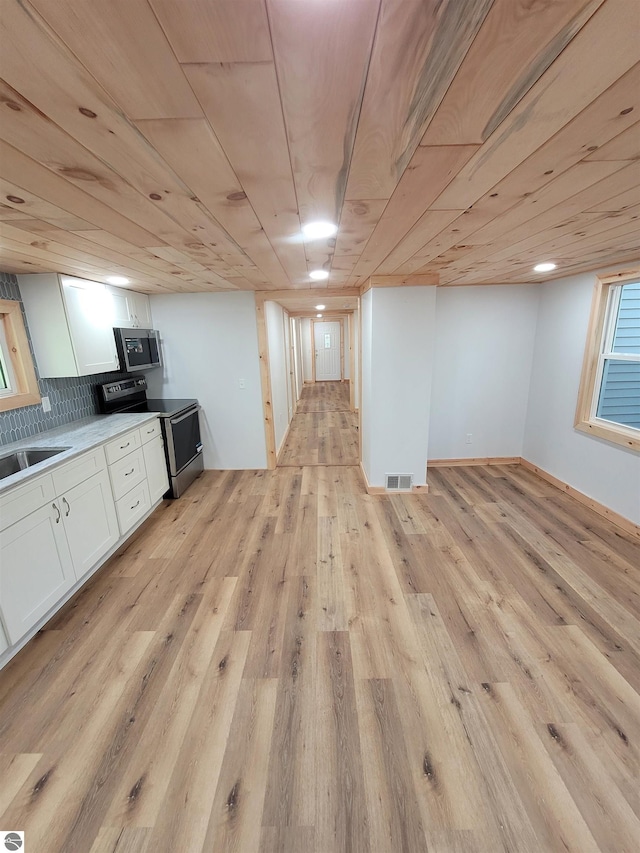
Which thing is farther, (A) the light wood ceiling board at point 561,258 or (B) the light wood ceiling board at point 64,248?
(A) the light wood ceiling board at point 561,258

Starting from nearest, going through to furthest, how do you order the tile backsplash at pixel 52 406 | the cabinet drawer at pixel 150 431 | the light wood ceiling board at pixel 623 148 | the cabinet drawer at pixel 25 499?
the light wood ceiling board at pixel 623 148, the cabinet drawer at pixel 25 499, the tile backsplash at pixel 52 406, the cabinet drawer at pixel 150 431

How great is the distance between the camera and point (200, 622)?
2037 mm

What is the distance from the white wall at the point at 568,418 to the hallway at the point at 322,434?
2.21m

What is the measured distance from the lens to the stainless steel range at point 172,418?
340 cm

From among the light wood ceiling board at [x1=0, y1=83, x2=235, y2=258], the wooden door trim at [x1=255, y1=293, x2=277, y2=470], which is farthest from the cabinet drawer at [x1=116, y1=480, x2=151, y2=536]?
the light wood ceiling board at [x1=0, y1=83, x2=235, y2=258]

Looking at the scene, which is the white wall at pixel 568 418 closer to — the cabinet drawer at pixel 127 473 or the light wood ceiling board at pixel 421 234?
the light wood ceiling board at pixel 421 234

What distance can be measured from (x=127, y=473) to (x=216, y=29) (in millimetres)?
2838

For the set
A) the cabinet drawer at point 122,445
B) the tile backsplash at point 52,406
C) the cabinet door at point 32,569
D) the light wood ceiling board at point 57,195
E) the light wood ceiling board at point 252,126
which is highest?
the light wood ceiling board at point 57,195

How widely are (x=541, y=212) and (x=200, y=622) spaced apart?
9.14ft

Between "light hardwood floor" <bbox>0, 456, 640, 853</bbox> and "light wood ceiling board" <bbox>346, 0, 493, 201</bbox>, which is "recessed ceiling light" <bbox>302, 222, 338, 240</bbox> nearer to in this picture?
"light wood ceiling board" <bbox>346, 0, 493, 201</bbox>

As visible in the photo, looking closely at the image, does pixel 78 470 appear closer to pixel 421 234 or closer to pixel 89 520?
pixel 89 520

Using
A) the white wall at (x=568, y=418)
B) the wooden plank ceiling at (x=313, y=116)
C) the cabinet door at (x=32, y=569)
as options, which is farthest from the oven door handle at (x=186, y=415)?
the white wall at (x=568, y=418)

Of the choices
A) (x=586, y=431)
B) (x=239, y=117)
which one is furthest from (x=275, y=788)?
(x=586, y=431)

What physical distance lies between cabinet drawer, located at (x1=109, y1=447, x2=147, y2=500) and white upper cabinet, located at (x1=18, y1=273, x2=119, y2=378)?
80 centimetres
